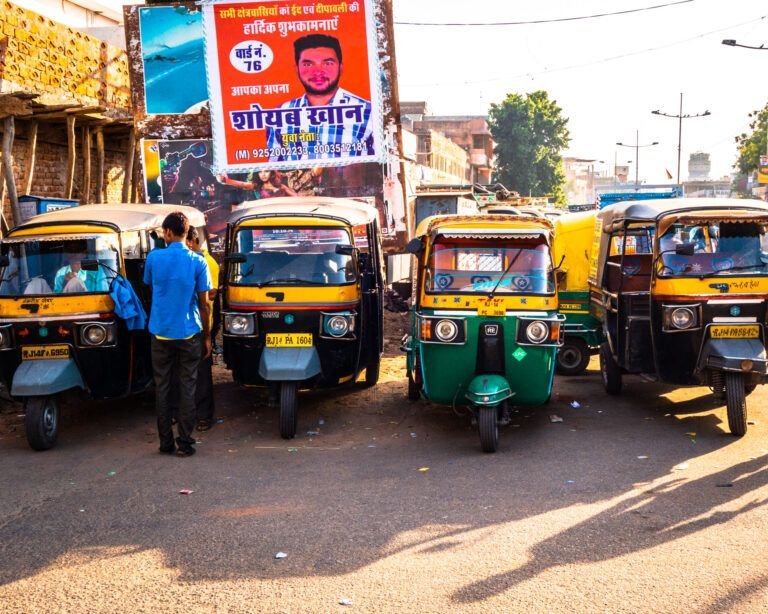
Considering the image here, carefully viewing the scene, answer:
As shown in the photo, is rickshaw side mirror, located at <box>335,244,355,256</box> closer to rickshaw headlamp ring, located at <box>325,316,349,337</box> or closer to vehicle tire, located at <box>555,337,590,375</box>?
rickshaw headlamp ring, located at <box>325,316,349,337</box>

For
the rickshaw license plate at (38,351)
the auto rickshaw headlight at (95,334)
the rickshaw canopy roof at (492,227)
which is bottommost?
the rickshaw license plate at (38,351)

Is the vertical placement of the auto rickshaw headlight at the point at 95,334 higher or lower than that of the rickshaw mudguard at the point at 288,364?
higher

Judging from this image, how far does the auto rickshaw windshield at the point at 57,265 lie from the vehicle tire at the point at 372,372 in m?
3.29

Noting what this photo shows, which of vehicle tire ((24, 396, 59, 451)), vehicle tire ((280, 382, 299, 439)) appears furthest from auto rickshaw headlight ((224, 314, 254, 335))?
vehicle tire ((24, 396, 59, 451))

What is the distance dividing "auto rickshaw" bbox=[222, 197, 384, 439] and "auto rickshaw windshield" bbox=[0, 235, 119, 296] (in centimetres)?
123

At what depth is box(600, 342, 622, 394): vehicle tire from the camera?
9.90 m

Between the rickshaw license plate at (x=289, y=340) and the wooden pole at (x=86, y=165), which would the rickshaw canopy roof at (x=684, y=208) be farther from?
the wooden pole at (x=86, y=165)

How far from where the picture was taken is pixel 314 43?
1510 cm

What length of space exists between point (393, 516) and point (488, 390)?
1918 mm

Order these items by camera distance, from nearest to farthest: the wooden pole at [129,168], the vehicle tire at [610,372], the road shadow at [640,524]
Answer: the road shadow at [640,524] < the vehicle tire at [610,372] < the wooden pole at [129,168]

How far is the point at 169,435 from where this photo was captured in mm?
7582

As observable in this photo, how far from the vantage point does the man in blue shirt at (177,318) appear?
24.1 feet

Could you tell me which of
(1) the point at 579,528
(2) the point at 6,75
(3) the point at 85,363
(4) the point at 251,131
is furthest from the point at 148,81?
(1) the point at 579,528

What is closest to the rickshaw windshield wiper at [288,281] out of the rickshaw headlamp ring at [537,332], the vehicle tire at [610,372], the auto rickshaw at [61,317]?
the auto rickshaw at [61,317]
